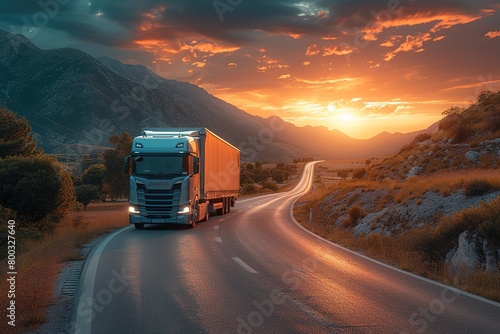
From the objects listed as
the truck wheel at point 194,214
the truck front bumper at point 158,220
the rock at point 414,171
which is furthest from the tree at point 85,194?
the truck front bumper at point 158,220

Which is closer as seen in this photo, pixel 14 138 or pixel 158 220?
pixel 158 220

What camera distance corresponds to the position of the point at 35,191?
27.0 m

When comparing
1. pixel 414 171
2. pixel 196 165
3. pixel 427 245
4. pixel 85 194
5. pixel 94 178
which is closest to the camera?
pixel 427 245

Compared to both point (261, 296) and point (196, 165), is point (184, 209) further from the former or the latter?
point (261, 296)

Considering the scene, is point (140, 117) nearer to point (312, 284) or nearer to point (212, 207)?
point (212, 207)

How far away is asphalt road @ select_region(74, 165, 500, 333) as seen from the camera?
697 cm

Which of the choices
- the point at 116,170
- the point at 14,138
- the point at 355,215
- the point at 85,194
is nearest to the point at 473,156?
the point at 355,215

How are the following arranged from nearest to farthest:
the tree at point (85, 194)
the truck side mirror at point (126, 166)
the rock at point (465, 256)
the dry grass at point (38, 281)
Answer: the dry grass at point (38, 281), the rock at point (465, 256), the truck side mirror at point (126, 166), the tree at point (85, 194)

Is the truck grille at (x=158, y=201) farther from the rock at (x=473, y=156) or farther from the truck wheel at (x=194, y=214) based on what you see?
the rock at (x=473, y=156)

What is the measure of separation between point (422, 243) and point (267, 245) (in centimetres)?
476

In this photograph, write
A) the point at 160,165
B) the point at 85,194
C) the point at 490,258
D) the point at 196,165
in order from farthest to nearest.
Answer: the point at 85,194 < the point at 196,165 < the point at 160,165 < the point at 490,258

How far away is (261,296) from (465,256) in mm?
5841

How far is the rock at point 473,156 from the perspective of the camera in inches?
1171

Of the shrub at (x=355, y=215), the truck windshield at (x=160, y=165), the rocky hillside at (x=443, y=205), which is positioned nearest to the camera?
the rocky hillside at (x=443, y=205)
